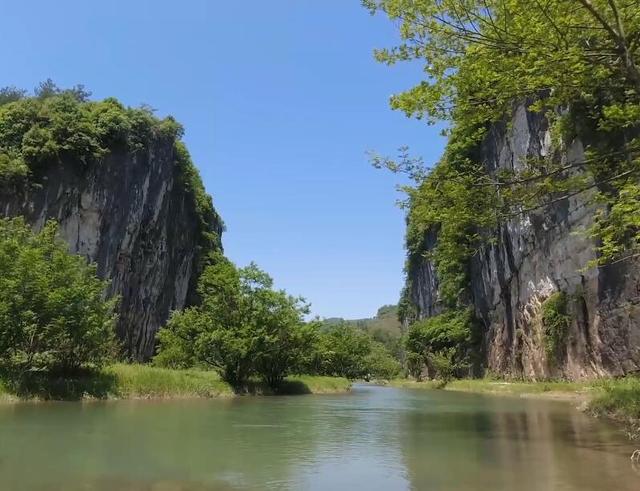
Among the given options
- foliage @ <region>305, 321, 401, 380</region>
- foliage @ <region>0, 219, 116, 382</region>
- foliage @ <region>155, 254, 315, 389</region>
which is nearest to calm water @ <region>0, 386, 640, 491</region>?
foliage @ <region>0, 219, 116, 382</region>

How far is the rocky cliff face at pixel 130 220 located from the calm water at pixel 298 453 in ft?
99.0

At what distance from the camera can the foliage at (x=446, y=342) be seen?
175 feet

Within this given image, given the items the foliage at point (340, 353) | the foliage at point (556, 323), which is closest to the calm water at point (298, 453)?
the foliage at point (556, 323)

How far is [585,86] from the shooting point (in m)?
10.8

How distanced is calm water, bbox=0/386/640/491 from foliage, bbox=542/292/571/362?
20.4 metres

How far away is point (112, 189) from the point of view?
47.2m

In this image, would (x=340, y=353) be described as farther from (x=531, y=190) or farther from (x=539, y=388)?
(x=531, y=190)

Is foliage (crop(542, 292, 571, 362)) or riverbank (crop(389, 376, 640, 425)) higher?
foliage (crop(542, 292, 571, 362))

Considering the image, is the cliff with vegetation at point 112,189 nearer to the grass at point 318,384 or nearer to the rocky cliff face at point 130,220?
the rocky cliff face at point 130,220

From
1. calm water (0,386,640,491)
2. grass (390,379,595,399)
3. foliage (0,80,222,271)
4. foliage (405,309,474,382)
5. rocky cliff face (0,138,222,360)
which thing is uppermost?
foliage (0,80,222,271)

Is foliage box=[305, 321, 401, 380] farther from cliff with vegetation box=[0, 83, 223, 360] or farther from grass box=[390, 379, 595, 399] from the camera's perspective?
cliff with vegetation box=[0, 83, 223, 360]

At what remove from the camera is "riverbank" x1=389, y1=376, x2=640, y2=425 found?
15.1 meters

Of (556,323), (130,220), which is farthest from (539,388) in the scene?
(130,220)

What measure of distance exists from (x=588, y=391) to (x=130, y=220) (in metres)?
37.7
